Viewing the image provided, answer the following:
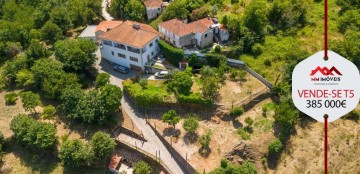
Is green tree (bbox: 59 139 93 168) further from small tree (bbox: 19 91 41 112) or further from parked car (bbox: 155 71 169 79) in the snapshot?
parked car (bbox: 155 71 169 79)

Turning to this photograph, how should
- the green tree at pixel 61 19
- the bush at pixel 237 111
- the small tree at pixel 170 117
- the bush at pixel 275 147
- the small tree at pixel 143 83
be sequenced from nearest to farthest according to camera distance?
1. the bush at pixel 275 147
2. the small tree at pixel 170 117
3. the bush at pixel 237 111
4. the small tree at pixel 143 83
5. the green tree at pixel 61 19

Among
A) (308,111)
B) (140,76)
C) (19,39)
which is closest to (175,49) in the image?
(140,76)

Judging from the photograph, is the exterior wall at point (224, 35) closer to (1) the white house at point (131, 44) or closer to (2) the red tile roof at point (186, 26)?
(2) the red tile roof at point (186, 26)

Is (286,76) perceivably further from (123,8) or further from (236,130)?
(123,8)

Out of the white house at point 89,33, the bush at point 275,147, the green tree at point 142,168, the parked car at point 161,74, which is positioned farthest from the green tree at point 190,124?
the white house at point 89,33

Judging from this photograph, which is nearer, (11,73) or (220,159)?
(220,159)

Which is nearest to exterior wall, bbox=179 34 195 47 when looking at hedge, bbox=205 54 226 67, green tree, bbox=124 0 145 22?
hedge, bbox=205 54 226 67
